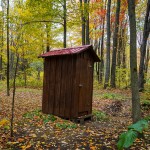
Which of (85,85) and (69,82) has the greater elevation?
(69,82)

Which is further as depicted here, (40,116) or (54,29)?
(54,29)

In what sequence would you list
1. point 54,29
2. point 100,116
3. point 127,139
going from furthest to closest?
point 54,29
point 100,116
point 127,139

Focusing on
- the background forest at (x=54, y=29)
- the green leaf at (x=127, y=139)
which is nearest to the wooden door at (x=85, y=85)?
the background forest at (x=54, y=29)

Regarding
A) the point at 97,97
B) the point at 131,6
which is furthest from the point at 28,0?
the point at 131,6

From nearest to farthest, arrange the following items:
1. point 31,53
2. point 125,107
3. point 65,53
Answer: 1. point 65,53
2. point 125,107
3. point 31,53

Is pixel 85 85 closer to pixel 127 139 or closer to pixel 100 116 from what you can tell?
pixel 100 116

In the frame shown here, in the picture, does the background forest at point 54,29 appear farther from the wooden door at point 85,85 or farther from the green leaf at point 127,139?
the green leaf at point 127,139

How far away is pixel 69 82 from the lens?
22.9 feet

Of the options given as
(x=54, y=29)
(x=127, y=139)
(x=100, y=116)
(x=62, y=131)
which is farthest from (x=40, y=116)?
(x=54, y=29)

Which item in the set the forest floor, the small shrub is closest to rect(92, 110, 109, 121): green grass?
the forest floor

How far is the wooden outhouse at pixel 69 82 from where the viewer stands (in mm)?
6895

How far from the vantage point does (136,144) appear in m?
4.78

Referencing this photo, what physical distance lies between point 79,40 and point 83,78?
16.6 m

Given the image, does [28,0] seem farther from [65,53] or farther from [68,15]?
[65,53]
